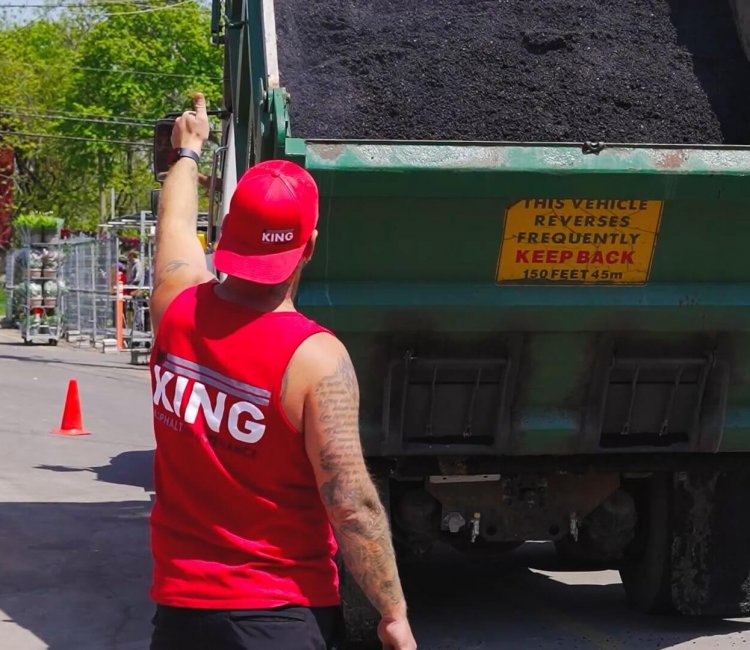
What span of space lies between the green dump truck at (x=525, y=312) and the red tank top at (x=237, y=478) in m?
2.08

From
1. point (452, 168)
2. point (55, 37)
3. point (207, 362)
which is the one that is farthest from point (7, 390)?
point (55, 37)

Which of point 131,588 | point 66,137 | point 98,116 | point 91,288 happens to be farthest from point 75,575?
point 98,116

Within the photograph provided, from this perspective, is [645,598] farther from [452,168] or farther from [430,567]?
[452,168]

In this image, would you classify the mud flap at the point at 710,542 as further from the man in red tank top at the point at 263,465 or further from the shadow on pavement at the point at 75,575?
the man in red tank top at the point at 263,465

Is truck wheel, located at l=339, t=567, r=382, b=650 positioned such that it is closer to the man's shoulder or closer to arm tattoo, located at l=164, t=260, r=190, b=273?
arm tattoo, located at l=164, t=260, r=190, b=273

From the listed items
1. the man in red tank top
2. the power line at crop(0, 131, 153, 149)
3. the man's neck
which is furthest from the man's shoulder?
the power line at crop(0, 131, 153, 149)

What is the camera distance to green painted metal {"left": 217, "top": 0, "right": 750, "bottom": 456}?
17.0ft

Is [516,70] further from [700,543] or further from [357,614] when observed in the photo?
[357,614]

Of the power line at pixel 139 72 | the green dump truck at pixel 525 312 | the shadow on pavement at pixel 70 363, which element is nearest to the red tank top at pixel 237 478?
the green dump truck at pixel 525 312

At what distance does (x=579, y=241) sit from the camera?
540 centimetres

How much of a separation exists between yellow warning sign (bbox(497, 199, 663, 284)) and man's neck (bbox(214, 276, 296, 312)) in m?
2.38

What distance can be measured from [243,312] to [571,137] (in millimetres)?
3409

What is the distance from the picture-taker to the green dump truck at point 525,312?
5.23 m

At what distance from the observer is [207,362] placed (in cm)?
304
